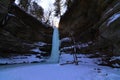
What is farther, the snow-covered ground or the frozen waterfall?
the frozen waterfall

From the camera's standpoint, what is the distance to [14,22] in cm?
2578

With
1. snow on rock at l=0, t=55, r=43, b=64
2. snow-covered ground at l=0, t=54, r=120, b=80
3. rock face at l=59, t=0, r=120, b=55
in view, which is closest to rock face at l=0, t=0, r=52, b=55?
snow on rock at l=0, t=55, r=43, b=64

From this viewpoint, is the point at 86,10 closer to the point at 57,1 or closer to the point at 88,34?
the point at 88,34

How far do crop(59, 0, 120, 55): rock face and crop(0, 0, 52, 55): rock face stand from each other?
4.37 metres

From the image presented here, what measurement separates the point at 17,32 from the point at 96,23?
11.4 m

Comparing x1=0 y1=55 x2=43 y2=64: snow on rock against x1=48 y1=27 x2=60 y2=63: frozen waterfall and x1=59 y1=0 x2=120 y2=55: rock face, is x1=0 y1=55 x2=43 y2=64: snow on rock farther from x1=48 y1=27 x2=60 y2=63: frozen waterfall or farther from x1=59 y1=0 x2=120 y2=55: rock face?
x1=59 y1=0 x2=120 y2=55: rock face

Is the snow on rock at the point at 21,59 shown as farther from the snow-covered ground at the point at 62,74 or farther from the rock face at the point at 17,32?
the snow-covered ground at the point at 62,74

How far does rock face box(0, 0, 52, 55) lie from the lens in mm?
21672

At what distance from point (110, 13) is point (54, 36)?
15.1m

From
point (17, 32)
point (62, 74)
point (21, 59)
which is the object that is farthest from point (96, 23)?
point (62, 74)

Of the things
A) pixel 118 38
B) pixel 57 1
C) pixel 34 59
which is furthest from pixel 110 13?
pixel 57 1

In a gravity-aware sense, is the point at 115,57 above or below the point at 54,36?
below

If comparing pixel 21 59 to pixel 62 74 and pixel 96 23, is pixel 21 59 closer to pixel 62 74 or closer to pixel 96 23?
pixel 96 23

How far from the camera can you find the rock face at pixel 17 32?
2167 centimetres
